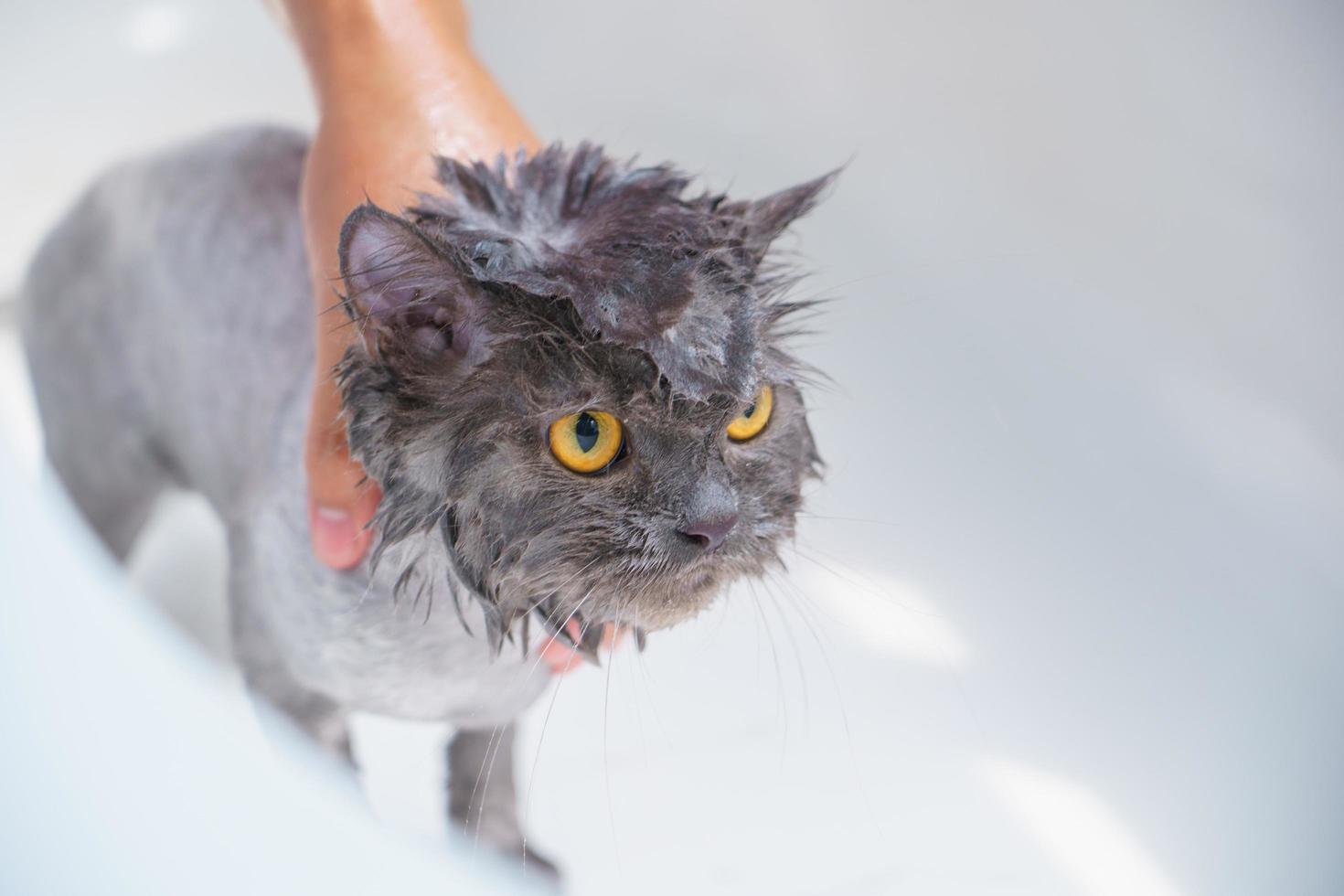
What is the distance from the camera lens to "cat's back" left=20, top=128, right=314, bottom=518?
1.02 meters

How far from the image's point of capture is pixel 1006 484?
4.14 feet

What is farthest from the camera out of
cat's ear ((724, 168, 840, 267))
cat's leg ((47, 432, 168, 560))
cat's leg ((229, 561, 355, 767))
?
cat's leg ((47, 432, 168, 560))

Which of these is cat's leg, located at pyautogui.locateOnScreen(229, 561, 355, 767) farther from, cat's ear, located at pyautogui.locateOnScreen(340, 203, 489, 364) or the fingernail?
cat's ear, located at pyautogui.locateOnScreen(340, 203, 489, 364)

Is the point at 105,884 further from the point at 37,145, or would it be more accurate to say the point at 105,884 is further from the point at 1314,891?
the point at 37,145

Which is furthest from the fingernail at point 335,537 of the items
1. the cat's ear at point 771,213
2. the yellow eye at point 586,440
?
the cat's ear at point 771,213

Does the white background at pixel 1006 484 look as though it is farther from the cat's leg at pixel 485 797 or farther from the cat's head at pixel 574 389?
the cat's head at pixel 574 389

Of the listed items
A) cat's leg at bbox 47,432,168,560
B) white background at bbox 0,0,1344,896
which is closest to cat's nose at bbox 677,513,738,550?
white background at bbox 0,0,1344,896

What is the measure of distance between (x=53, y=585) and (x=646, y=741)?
28.4 inches

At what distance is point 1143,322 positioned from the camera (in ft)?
3.76

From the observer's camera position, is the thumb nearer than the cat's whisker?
Yes

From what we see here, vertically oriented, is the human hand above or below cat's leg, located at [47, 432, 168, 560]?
above

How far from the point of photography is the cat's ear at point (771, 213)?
644 millimetres

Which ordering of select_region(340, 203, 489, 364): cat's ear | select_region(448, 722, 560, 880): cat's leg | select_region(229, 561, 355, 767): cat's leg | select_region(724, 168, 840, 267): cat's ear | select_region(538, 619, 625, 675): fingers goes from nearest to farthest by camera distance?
select_region(340, 203, 489, 364): cat's ear, select_region(724, 168, 840, 267): cat's ear, select_region(538, 619, 625, 675): fingers, select_region(229, 561, 355, 767): cat's leg, select_region(448, 722, 560, 880): cat's leg

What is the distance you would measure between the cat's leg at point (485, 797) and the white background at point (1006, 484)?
52mm
